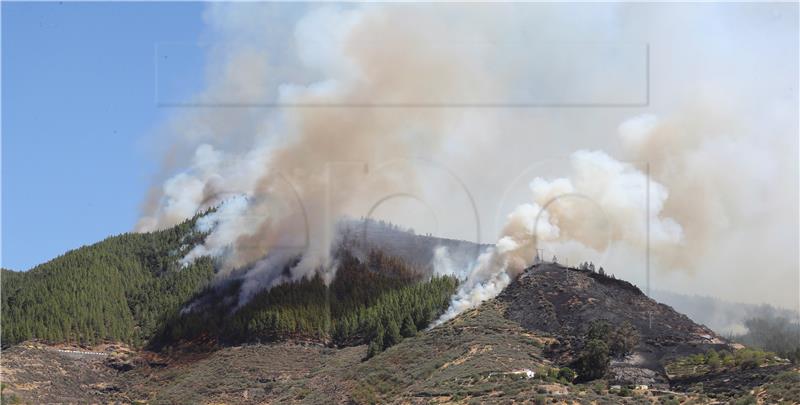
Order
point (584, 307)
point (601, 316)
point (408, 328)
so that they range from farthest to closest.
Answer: point (408, 328) → point (584, 307) → point (601, 316)

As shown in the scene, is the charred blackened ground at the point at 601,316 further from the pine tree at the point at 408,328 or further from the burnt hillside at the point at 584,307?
the pine tree at the point at 408,328

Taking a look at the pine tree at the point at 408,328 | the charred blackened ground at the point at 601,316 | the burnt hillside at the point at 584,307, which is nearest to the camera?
the charred blackened ground at the point at 601,316

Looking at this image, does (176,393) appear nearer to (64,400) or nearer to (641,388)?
(64,400)

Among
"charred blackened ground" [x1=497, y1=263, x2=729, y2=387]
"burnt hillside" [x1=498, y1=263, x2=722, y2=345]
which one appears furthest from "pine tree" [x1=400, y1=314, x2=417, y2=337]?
"charred blackened ground" [x1=497, y1=263, x2=729, y2=387]

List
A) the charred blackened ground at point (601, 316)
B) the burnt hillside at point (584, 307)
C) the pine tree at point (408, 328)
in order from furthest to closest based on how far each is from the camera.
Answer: the pine tree at point (408, 328), the burnt hillside at point (584, 307), the charred blackened ground at point (601, 316)

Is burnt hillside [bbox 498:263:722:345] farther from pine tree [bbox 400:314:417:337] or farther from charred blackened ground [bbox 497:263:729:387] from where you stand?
pine tree [bbox 400:314:417:337]

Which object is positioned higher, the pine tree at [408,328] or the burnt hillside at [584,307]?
the burnt hillside at [584,307]

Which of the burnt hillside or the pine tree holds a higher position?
the burnt hillside

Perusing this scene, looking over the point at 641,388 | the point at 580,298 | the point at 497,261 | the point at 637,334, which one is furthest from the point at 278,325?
the point at 641,388

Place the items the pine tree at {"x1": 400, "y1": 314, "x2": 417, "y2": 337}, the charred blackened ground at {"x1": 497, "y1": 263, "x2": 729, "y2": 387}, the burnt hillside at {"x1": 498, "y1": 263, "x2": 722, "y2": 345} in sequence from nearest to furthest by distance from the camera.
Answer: the charred blackened ground at {"x1": 497, "y1": 263, "x2": 729, "y2": 387} → the burnt hillside at {"x1": 498, "y1": 263, "x2": 722, "y2": 345} → the pine tree at {"x1": 400, "y1": 314, "x2": 417, "y2": 337}

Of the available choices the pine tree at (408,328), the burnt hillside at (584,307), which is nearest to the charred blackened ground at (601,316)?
the burnt hillside at (584,307)

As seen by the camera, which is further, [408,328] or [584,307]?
[408,328]

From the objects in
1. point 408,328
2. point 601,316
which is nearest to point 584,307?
point 601,316

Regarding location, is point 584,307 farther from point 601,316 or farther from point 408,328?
point 408,328
